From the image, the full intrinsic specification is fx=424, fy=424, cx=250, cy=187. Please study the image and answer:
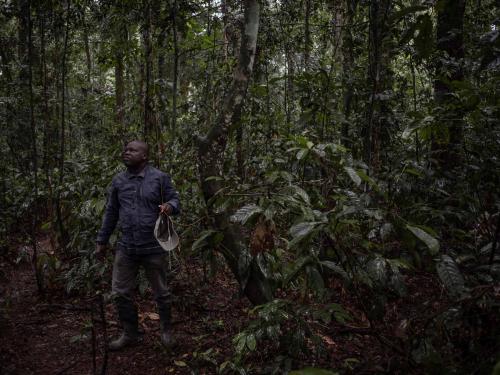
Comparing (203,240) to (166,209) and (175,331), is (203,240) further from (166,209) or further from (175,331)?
(175,331)

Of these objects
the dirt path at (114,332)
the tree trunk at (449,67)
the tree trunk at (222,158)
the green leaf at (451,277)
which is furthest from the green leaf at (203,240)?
the tree trunk at (449,67)

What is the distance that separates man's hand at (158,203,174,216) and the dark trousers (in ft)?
1.60

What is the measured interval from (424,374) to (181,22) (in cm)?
484

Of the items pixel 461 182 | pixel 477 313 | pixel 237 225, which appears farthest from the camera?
pixel 461 182

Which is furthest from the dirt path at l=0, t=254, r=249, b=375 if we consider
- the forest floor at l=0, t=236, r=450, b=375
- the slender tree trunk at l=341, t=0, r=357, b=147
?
the slender tree trunk at l=341, t=0, r=357, b=147

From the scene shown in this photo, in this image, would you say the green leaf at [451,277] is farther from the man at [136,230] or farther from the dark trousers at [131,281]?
the dark trousers at [131,281]

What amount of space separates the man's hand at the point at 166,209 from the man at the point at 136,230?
3cm

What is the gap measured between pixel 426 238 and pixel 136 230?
2.70 metres

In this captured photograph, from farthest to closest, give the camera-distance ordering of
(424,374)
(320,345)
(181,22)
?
→ (181,22) < (320,345) < (424,374)

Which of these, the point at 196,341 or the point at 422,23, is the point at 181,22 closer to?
the point at 196,341

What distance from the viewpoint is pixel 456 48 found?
20.5 feet

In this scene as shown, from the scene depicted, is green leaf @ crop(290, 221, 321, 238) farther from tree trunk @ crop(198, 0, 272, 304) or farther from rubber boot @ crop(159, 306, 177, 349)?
rubber boot @ crop(159, 306, 177, 349)

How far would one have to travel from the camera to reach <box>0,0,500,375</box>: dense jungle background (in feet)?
8.09

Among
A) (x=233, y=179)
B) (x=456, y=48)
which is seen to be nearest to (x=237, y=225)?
(x=233, y=179)
